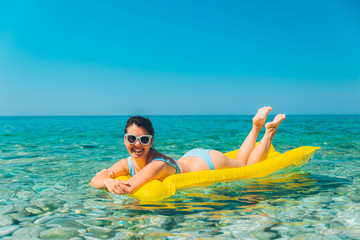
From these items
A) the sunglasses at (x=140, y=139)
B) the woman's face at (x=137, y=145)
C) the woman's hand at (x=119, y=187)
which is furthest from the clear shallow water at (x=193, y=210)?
the sunglasses at (x=140, y=139)

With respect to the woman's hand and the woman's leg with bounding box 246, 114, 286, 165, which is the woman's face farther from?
the woman's leg with bounding box 246, 114, 286, 165

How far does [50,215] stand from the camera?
2.91m

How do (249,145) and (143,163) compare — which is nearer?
(143,163)

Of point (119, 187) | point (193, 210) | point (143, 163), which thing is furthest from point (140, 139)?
point (193, 210)

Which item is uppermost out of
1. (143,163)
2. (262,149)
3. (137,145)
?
(137,145)

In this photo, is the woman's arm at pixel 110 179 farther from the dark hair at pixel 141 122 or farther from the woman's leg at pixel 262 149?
the woman's leg at pixel 262 149

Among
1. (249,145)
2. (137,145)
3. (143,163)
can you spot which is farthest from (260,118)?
(137,145)

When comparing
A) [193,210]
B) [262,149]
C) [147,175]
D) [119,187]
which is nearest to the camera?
[193,210]

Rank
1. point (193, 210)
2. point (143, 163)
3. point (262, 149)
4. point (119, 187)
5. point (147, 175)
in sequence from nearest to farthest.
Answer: point (193, 210) < point (119, 187) < point (147, 175) < point (143, 163) < point (262, 149)

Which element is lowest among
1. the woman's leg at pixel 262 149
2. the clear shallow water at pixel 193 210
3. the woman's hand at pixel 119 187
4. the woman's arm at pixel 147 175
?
the clear shallow water at pixel 193 210

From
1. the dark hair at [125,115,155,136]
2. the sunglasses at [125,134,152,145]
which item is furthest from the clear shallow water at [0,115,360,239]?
the dark hair at [125,115,155,136]

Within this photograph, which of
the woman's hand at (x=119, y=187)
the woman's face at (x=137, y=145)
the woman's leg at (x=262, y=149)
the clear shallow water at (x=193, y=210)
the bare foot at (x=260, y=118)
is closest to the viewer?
the clear shallow water at (x=193, y=210)

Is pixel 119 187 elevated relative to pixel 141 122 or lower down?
lower down

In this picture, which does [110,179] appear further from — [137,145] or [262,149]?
[262,149]
